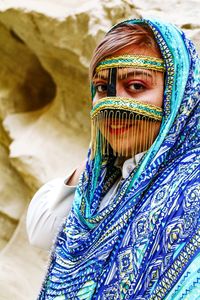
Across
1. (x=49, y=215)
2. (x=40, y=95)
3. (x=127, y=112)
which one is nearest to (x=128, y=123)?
(x=127, y=112)

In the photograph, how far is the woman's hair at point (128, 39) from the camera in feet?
2.20

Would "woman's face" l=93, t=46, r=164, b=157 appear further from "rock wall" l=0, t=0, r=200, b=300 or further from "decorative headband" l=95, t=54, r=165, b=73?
"rock wall" l=0, t=0, r=200, b=300

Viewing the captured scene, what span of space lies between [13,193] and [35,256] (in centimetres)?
35

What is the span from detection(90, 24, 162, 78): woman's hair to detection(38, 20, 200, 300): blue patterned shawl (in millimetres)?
12

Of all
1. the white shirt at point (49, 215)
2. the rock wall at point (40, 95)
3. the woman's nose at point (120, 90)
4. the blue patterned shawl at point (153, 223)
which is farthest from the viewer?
the rock wall at point (40, 95)

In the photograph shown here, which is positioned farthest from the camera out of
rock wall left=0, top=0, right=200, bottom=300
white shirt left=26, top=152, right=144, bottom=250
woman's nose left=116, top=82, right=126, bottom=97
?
rock wall left=0, top=0, right=200, bottom=300

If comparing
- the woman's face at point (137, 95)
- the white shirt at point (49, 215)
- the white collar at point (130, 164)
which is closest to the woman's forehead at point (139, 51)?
the woman's face at point (137, 95)

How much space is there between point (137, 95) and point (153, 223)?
19 cm

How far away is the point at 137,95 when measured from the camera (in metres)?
0.66

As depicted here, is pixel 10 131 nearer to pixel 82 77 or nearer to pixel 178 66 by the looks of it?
pixel 82 77

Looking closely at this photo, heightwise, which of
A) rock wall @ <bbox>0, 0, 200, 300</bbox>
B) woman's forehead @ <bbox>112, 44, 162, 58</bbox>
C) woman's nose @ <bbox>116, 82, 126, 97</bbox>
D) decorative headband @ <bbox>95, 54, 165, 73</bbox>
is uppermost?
rock wall @ <bbox>0, 0, 200, 300</bbox>

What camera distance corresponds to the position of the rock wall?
63.4 inches

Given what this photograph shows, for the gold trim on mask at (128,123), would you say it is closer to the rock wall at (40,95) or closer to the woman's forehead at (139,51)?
the woman's forehead at (139,51)

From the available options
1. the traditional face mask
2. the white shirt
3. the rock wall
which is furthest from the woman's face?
the rock wall
